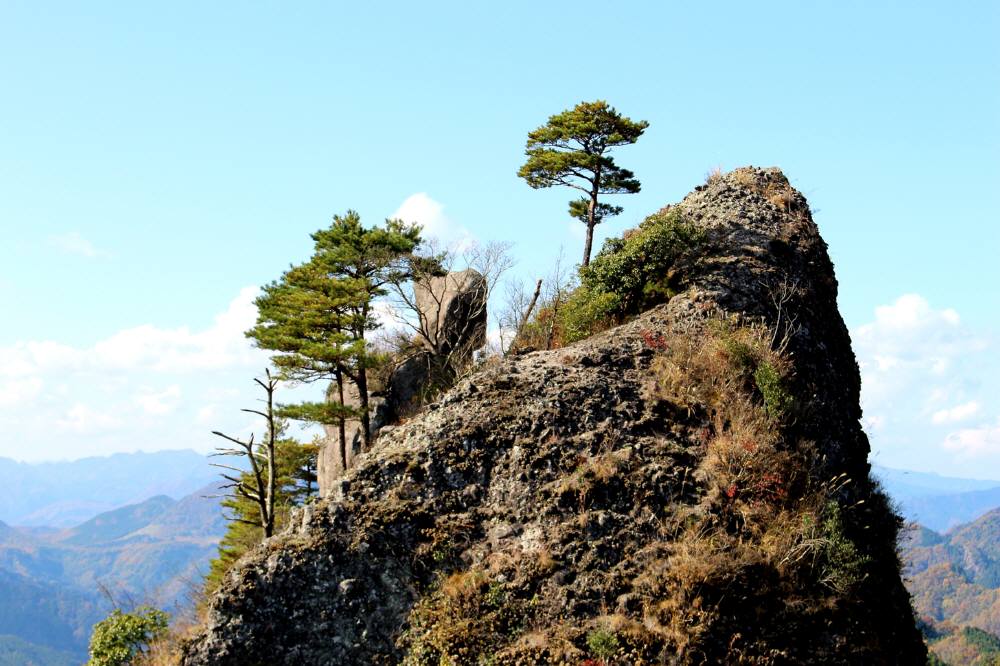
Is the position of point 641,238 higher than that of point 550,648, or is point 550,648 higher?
point 641,238

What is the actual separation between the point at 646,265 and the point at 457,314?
14187 mm

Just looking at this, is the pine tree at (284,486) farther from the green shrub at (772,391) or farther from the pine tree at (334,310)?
the green shrub at (772,391)

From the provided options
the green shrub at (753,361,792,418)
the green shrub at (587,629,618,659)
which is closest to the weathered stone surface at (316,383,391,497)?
the green shrub at (753,361,792,418)

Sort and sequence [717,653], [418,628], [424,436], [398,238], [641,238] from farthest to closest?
[398,238], [641,238], [424,436], [418,628], [717,653]

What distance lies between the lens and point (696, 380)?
68.3 feet

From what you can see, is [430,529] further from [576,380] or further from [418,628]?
[576,380]

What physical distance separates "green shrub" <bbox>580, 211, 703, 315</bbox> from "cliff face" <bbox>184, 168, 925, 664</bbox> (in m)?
2.83

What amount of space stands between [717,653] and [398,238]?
81.0 ft

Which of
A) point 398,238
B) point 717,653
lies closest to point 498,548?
point 717,653

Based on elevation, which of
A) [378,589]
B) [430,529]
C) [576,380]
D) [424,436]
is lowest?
[378,589]

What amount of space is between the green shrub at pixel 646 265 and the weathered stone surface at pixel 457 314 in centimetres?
1207

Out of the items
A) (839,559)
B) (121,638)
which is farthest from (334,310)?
(839,559)

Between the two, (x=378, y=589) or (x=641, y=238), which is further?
(x=641, y=238)

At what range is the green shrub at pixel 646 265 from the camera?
25.1m
